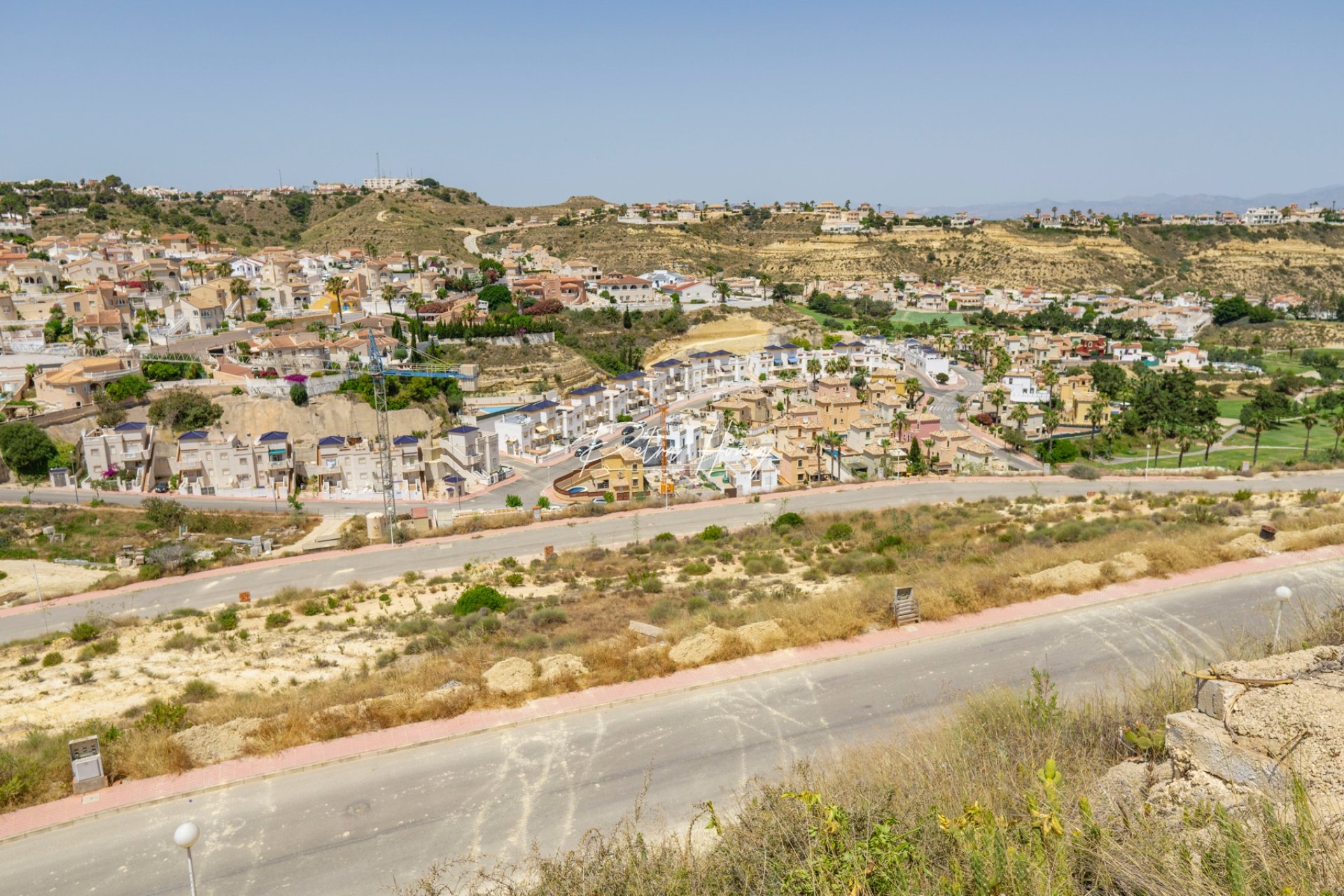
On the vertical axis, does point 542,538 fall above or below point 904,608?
below

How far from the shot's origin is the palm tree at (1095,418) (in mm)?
48344

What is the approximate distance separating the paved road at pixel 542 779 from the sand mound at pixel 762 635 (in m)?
0.81

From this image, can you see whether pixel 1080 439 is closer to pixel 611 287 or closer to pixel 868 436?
pixel 868 436

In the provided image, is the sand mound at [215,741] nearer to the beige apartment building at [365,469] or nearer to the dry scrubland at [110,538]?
the dry scrubland at [110,538]

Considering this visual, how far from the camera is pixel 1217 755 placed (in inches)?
207

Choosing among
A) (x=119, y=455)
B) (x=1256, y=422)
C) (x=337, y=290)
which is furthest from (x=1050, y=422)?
(x=119, y=455)

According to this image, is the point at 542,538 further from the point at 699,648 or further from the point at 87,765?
the point at 87,765

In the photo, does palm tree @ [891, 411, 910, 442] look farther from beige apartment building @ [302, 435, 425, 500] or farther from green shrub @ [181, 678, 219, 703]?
green shrub @ [181, 678, 219, 703]

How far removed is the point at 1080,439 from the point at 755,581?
141 feet

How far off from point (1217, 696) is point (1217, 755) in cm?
51

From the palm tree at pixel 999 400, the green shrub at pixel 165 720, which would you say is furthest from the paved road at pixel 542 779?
the palm tree at pixel 999 400

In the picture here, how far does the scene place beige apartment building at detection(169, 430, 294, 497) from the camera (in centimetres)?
4134

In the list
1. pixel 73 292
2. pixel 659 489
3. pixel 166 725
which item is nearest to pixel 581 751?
pixel 166 725

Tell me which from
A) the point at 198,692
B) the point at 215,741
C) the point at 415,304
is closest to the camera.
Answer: the point at 215,741
